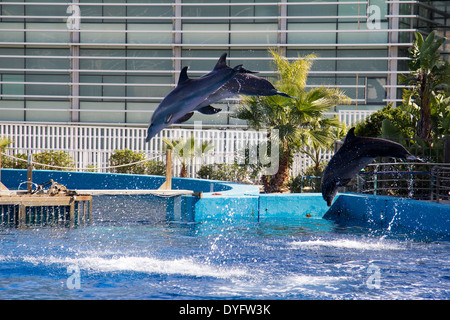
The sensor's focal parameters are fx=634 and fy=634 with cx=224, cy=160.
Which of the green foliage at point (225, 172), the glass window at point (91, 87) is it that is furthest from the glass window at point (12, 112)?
the green foliage at point (225, 172)

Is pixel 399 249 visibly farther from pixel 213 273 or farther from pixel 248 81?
pixel 248 81

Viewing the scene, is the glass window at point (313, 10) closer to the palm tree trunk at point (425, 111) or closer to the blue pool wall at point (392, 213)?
the palm tree trunk at point (425, 111)

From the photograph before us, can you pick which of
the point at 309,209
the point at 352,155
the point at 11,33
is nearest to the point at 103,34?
the point at 11,33

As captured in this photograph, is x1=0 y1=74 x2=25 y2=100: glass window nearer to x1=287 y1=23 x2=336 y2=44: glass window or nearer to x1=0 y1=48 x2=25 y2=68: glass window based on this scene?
x1=0 y1=48 x2=25 y2=68: glass window

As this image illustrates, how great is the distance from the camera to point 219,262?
902cm

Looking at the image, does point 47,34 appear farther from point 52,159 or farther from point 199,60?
point 52,159

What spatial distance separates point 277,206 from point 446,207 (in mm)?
3958

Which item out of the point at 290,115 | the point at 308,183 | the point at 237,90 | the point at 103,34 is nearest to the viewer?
the point at 237,90

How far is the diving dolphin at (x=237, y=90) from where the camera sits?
6770 millimetres

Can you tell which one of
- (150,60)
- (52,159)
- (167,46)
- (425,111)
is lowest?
(52,159)

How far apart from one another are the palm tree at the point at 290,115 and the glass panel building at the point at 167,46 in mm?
8663

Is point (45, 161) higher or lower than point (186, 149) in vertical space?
lower

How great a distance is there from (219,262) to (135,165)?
13667mm

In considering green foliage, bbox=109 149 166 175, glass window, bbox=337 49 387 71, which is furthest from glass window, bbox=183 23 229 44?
green foliage, bbox=109 149 166 175
